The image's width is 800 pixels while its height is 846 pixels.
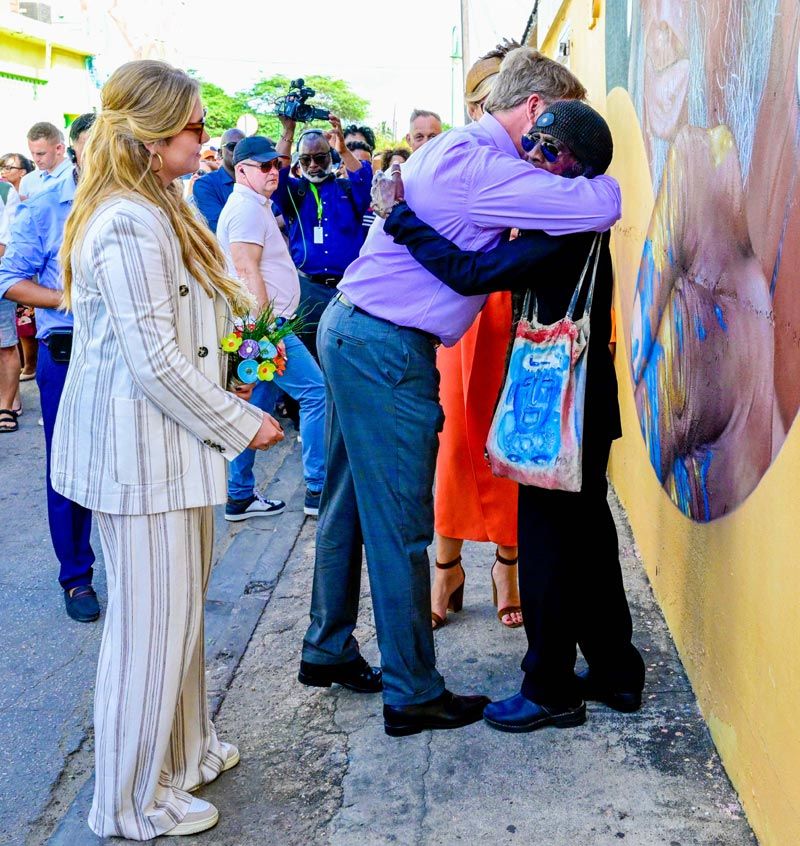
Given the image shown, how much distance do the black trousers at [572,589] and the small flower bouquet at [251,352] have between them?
85 cm

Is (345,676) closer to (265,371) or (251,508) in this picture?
(265,371)

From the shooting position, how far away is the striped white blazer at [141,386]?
2.34 m

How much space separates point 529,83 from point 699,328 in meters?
0.86

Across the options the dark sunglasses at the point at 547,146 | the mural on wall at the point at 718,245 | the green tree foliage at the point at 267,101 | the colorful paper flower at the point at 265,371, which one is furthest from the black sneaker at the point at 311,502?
the green tree foliage at the point at 267,101

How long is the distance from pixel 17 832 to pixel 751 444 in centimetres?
222

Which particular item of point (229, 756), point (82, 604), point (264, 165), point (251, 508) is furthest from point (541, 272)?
point (251, 508)

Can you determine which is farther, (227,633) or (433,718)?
(227,633)

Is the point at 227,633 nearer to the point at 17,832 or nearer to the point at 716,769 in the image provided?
the point at 17,832

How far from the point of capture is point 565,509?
2.92m

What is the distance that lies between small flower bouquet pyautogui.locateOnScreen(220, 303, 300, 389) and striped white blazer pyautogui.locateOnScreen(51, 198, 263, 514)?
85mm

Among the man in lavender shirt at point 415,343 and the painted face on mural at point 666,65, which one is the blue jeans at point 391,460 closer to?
the man in lavender shirt at point 415,343

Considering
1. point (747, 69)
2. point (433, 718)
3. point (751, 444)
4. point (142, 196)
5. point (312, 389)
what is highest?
point (747, 69)

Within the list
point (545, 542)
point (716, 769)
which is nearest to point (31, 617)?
point (545, 542)

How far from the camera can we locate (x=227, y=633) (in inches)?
158
